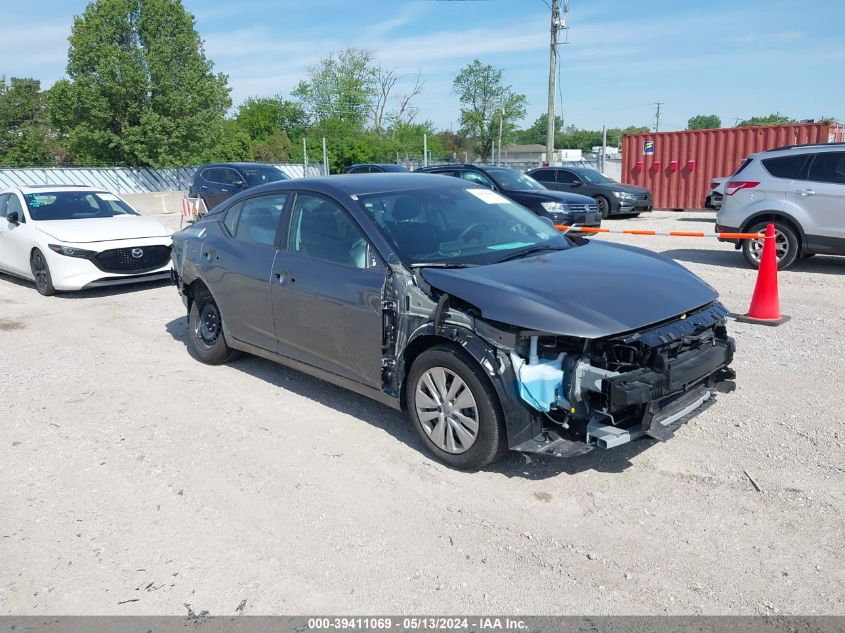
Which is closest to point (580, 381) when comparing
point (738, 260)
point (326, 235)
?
point (326, 235)

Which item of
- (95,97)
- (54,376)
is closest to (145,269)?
(54,376)

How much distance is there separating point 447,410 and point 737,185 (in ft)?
27.9

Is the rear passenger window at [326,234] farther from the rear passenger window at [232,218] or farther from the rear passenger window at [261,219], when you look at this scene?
the rear passenger window at [232,218]

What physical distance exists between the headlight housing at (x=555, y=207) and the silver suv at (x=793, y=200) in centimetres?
349

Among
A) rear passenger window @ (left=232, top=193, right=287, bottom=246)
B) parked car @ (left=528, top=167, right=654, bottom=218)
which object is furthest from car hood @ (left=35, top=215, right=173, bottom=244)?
parked car @ (left=528, top=167, right=654, bottom=218)

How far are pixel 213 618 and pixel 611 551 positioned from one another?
183 cm

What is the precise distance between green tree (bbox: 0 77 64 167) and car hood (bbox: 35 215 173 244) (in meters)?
49.8

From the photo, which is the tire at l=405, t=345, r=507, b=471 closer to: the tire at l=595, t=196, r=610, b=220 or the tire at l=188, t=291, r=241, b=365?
the tire at l=188, t=291, r=241, b=365

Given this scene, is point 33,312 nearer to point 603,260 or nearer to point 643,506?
point 603,260

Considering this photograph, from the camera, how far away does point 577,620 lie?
292 centimetres

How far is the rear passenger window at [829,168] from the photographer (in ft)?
32.6

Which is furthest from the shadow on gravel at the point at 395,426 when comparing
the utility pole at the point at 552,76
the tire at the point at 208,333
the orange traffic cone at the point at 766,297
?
the utility pole at the point at 552,76

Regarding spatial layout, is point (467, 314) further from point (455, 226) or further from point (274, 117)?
point (274, 117)

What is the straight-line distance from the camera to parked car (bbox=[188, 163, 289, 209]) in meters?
17.8
